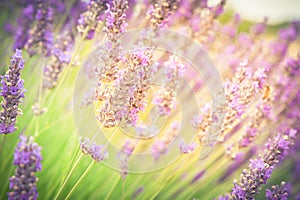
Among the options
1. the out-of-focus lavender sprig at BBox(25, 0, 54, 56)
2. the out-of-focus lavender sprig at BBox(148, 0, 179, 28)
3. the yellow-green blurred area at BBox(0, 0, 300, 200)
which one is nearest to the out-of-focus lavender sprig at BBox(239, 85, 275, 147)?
the yellow-green blurred area at BBox(0, 0, 300, 200)

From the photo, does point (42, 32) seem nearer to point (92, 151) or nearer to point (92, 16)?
point (92, 16)

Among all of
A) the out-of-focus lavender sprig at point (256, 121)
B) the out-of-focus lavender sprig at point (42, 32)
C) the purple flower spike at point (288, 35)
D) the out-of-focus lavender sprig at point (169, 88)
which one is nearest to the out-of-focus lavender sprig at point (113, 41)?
the out-of-focus lavender sprig at point (169, 88)

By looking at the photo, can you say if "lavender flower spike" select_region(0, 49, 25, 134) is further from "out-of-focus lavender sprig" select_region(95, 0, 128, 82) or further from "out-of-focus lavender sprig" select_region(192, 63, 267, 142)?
"out-of-focus lavender sprig" select_region(192, 63, 267, 142)

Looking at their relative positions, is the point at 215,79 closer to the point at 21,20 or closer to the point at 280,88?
the point at 280,88

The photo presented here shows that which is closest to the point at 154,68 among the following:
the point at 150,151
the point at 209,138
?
the point at 209,138

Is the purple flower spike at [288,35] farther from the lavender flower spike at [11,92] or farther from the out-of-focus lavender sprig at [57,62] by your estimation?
the lavender flower spike at [11,92]

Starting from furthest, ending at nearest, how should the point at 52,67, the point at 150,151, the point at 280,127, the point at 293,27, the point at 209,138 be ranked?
the point at 293,27 → the point at 280,127 → the point at 150,151 → the point at 52,67 → the point at 209,138
